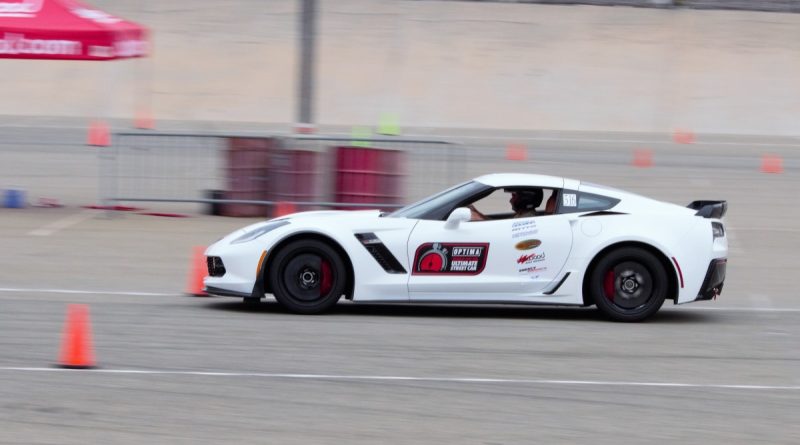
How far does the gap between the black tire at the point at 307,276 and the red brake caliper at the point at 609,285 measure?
83.1 inches

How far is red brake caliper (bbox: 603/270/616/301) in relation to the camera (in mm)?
9695

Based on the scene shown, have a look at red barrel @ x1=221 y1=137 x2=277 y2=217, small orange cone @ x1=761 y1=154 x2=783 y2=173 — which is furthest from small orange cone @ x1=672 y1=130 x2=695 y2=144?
red barrel @ x1=221 y1=137 x2=277 y2=217

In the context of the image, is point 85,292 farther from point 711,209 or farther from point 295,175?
point 711,209

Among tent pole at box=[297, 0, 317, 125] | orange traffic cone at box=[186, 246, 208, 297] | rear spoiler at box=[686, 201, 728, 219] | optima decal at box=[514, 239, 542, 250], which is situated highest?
tent pole at box=[297, 0, 317, 125]

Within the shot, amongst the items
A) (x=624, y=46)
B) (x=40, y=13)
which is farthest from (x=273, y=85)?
(x=40, y=13)

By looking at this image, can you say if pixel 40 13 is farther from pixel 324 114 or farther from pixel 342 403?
pixel 324 114

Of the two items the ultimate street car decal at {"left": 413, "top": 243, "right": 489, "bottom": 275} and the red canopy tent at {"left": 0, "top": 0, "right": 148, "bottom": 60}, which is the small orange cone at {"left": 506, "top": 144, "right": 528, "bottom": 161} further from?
the ultimate street car decal at {"left": 413, "top": 243, "right": 489, "bottom": 275}

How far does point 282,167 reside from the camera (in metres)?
15.3

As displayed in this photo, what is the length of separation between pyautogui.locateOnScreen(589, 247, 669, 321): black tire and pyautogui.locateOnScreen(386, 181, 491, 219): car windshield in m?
1.18

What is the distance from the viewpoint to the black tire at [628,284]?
9656mm

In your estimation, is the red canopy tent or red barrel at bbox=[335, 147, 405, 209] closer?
red barrel at bbox=[335, 147, 405, 209]

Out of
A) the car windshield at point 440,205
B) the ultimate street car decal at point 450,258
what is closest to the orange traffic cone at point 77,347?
the ultimate street car decal at point 450,258

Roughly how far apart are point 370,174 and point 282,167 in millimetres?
1143

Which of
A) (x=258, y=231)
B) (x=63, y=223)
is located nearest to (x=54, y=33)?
(x=63, y=223)
